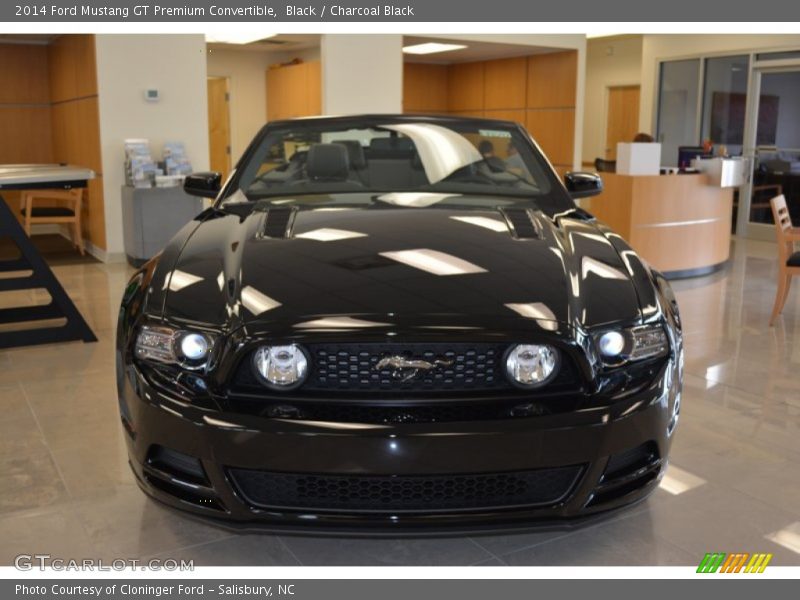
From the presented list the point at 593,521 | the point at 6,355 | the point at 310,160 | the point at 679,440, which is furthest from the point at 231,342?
the point at 6,355

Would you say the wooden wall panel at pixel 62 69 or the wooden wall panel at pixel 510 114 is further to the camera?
the wooden wall panel at pixel 510 114

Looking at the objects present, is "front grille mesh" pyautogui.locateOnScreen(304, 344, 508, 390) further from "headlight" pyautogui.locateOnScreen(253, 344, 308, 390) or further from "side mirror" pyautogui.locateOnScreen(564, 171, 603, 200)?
"side mirror" pyautogui.locateOnScreen(564, 171, 603, 200)

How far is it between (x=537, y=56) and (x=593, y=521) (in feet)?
33.7

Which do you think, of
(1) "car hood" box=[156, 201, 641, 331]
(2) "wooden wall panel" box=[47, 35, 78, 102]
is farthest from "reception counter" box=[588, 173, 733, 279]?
(2) "wooden wall panel" box=[47, 35, 78, 102]

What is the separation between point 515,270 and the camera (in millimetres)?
2064

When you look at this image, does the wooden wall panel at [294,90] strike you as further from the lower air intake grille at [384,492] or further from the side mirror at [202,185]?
the lower air intake grille at [384,492]

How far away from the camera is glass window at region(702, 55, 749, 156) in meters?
10.6

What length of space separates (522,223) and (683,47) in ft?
33.1

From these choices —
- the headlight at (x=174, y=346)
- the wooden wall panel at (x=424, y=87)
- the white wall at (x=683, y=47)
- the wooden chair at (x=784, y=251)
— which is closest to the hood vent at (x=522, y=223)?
the headlight at (x=174, y=346)

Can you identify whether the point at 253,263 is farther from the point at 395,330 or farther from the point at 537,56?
the point at 537,56

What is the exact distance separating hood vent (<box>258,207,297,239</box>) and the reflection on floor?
2.53 ft

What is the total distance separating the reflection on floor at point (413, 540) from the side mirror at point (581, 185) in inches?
37.2

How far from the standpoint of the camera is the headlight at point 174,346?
1.86m
